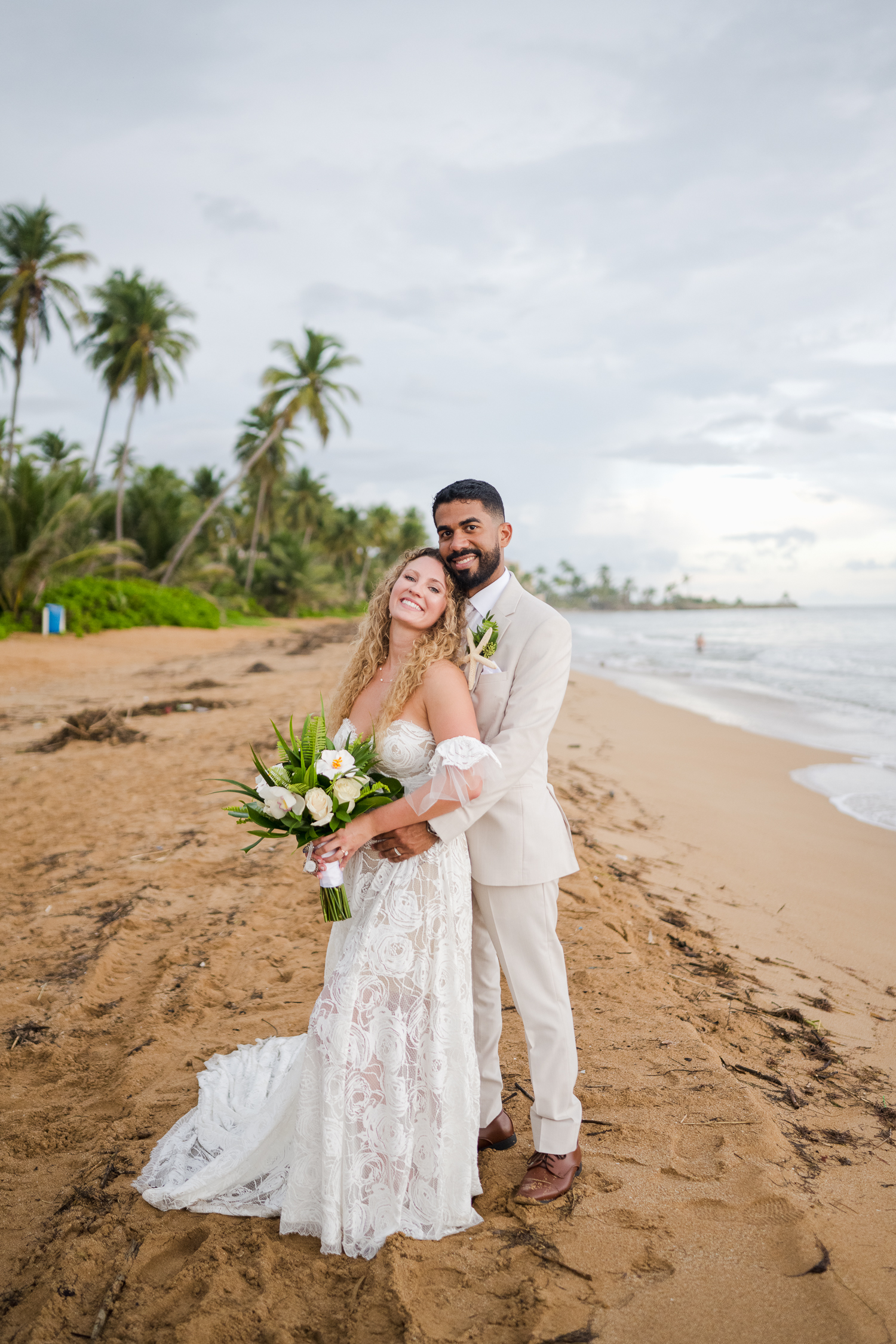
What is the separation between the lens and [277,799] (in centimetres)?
241

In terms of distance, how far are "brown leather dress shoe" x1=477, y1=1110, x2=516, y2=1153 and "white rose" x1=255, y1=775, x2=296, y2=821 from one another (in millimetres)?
1472

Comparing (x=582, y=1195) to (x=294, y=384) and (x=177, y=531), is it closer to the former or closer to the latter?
(x=177, y=531)

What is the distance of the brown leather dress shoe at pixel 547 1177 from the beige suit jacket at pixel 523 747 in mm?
932

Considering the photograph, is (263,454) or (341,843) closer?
(341,843)

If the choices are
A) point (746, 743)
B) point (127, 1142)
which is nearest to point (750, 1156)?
point (127, 1142)

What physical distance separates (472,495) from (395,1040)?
178cm

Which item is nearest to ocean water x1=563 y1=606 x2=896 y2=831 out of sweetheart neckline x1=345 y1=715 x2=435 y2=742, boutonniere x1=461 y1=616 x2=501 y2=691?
boutonniere x1=461 y1=616 x2=501 y2=691

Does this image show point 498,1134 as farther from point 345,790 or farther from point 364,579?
point 364,579

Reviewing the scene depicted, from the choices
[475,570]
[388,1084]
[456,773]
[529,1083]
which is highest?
[475,570]

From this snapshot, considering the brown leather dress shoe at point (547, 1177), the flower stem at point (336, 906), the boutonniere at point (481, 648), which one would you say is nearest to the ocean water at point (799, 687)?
the brown leather dress shoe at point (547, 1177)

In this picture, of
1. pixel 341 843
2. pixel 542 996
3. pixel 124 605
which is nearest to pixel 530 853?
pixel 542 996

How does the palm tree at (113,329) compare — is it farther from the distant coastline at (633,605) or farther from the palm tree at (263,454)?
the distant coastline at (633,605)

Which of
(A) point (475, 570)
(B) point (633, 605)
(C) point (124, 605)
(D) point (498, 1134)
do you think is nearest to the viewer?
(A) point (475, 570)

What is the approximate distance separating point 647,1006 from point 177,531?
105 feet
